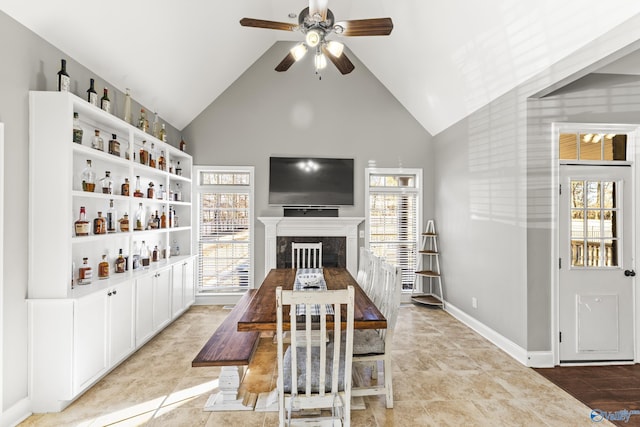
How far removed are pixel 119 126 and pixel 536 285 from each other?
443cm

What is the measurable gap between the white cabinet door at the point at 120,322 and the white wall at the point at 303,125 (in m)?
2.25

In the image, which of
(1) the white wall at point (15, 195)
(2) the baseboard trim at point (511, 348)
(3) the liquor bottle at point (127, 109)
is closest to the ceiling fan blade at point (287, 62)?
(3) the liquor bottle at point (127, 109)

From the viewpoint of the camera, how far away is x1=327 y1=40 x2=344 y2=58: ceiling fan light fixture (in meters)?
2.78

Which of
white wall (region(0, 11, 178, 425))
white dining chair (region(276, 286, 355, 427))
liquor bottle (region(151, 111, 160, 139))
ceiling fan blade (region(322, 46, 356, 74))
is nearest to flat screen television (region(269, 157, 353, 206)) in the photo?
liquor bottle (region(151, 111, 160, 139))

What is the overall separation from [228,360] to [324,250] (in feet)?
10.0

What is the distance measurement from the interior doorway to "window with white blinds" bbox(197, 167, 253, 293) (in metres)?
4.07

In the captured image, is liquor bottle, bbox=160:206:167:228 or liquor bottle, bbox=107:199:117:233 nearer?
liquor bottle, bbox=107:199:117:233

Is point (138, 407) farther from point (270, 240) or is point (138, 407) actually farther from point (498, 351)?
point (498, 351)

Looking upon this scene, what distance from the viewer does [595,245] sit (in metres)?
3.29

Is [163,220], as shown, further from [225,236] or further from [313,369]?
[313,369]

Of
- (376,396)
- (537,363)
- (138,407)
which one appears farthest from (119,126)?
(537,363)

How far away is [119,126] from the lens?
3223 mm

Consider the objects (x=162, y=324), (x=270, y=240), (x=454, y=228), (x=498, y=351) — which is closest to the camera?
(x=498, y=351)

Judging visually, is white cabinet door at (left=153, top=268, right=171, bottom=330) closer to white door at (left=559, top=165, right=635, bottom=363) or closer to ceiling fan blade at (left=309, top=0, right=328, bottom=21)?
ceiling fan blade at (left=309, top=0, right=328, bottom=21)
